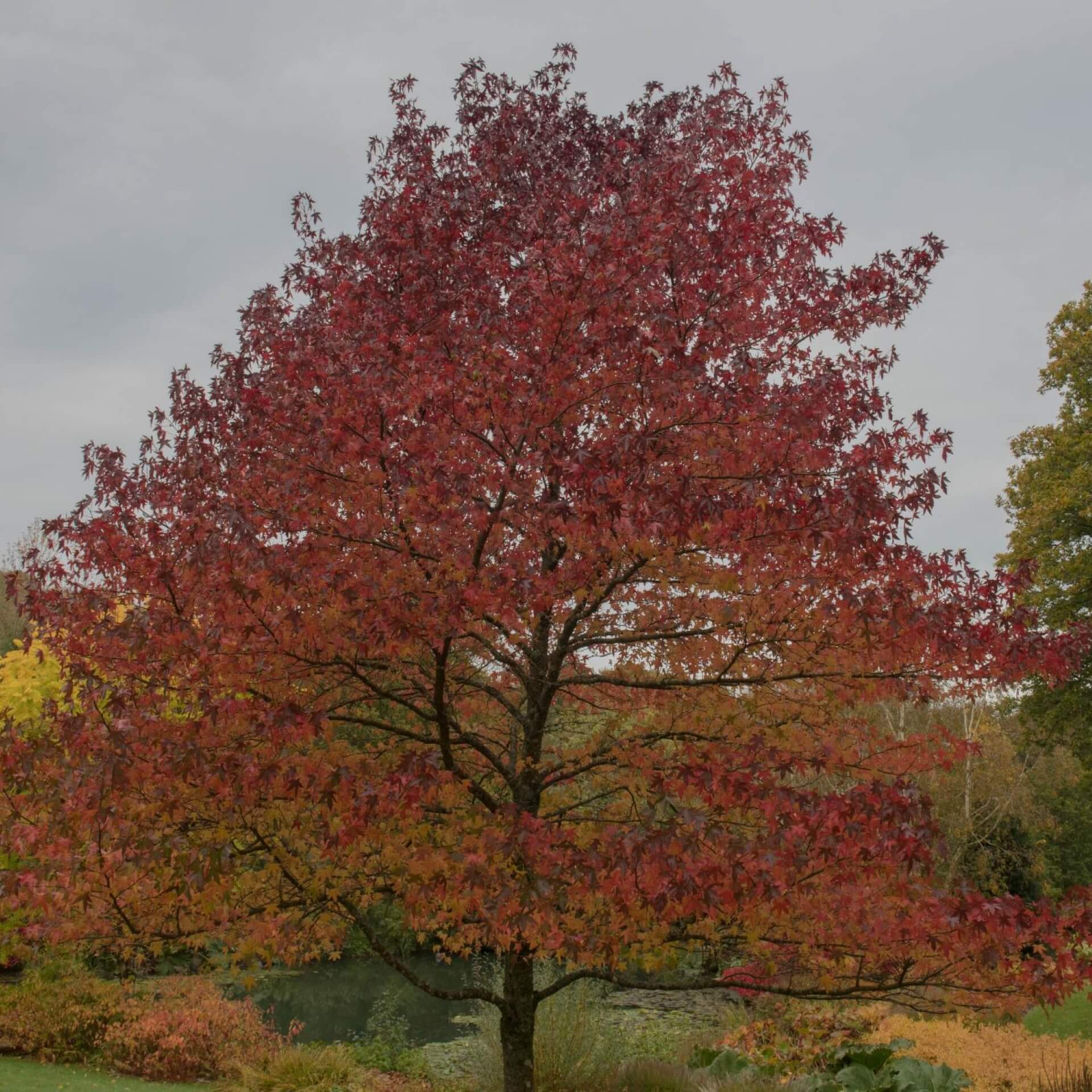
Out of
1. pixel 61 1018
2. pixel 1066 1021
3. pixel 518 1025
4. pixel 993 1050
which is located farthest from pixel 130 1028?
pixel 1066 1021

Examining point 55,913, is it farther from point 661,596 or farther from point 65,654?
point 661,596

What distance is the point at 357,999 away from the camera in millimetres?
24578

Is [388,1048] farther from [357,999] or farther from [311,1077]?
[357,999]

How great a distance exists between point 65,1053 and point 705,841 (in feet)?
49.4

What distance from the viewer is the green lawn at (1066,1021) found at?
49.5 feet

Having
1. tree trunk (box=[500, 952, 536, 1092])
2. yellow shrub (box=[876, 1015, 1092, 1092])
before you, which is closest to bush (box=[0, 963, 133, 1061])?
tree trunk (box=[500, 952, 536, 1092])

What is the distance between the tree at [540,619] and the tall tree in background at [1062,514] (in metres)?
16.9

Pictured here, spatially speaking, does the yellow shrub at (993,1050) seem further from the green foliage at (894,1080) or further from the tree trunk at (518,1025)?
the tree trunk at (518,1025)

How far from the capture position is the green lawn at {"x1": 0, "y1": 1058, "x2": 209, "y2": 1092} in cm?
1309

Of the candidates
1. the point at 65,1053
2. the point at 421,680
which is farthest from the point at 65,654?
the point at 65,1053

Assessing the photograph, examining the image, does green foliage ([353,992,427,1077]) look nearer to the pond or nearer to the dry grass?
the pond

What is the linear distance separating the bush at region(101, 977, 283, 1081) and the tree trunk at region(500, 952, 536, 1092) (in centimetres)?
884

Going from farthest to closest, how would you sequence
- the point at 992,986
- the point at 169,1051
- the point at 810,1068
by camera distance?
the point at 169,1051 → the point at 810,1068 → the point at 992,986

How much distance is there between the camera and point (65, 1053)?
51.4 ft
